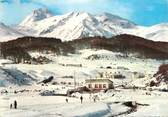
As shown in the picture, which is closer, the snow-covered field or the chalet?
the snow-covered field

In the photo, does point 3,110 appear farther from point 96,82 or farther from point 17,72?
point 17,72

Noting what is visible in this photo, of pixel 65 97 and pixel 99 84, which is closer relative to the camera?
pixel 65 97

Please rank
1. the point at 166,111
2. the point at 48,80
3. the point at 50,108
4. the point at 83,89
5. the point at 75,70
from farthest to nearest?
the point at 75,70 → the point at 48,80 → the point at 83,89 → the point at 166,111 → the point at 50,108

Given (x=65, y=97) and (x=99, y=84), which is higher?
(x=99, y=84)

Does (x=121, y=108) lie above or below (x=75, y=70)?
below

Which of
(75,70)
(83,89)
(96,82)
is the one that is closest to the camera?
(83,89)

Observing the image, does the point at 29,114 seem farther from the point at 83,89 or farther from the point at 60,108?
the point at 83,89

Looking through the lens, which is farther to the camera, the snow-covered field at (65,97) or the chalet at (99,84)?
the chalet at (99,84)

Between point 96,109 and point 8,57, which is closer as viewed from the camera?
point 96,109

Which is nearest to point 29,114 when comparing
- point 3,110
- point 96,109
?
point 3,110
